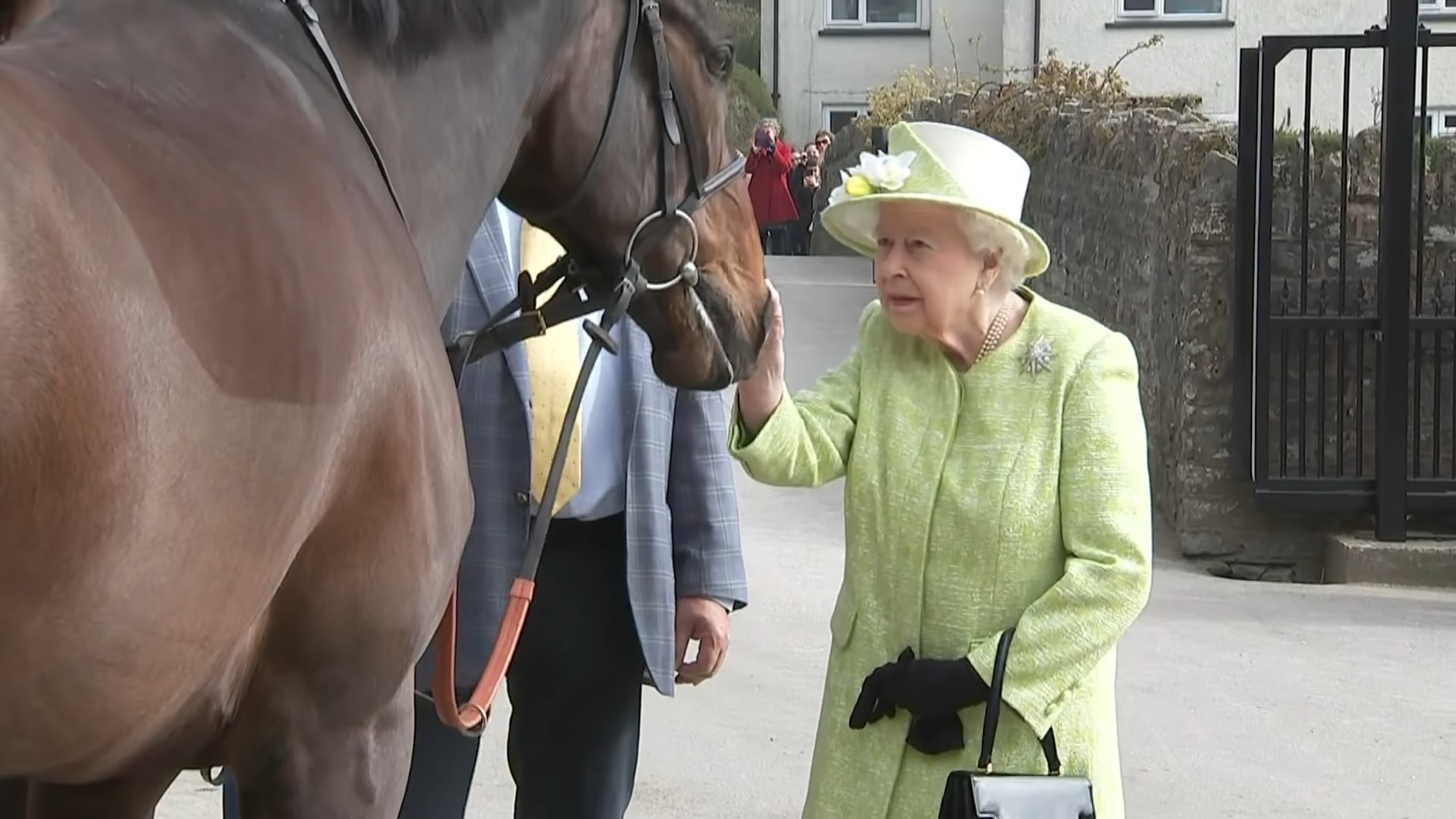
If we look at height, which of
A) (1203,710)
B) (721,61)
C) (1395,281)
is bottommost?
(1203,710)

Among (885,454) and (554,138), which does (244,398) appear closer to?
(554,138)

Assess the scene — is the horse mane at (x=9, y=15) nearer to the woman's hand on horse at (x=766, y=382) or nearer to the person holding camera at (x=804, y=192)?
the woman's hand on horse at (x=766, y=382)

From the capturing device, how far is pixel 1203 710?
216 inches

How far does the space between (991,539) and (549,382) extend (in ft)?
2.40

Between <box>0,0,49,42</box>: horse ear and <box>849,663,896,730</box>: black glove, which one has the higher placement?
<box>0,0,49,42</box>: horse ear

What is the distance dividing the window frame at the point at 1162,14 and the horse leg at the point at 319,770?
20.3 m

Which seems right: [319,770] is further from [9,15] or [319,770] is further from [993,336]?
[993,336]

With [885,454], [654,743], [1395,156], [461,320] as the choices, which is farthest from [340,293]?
[1395,156]

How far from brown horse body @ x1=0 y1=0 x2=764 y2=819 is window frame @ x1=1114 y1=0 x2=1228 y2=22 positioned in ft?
64.7

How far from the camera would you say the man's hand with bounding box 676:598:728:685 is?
113 inches

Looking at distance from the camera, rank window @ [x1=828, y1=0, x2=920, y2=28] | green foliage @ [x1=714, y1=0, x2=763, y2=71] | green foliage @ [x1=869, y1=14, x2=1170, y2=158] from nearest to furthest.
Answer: green foliage @ [x1=869, y1=14, x2=1170, y2=158] < window @ [x1=828, y1=0, x2=920, y2=28] < green foliage @ [x1=714, y1=0, x2=763, y2=71]

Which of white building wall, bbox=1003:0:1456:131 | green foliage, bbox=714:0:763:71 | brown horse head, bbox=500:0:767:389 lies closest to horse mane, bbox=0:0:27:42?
brown horse head, bbox=500:0:767:389

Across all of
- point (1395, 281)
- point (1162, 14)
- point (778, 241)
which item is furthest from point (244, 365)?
point (1162, 14)

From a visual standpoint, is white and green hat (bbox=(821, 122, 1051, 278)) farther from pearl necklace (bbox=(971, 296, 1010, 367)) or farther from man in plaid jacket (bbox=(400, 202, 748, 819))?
man in plaid jacket (bbox=(400, 202, 748, 819))
